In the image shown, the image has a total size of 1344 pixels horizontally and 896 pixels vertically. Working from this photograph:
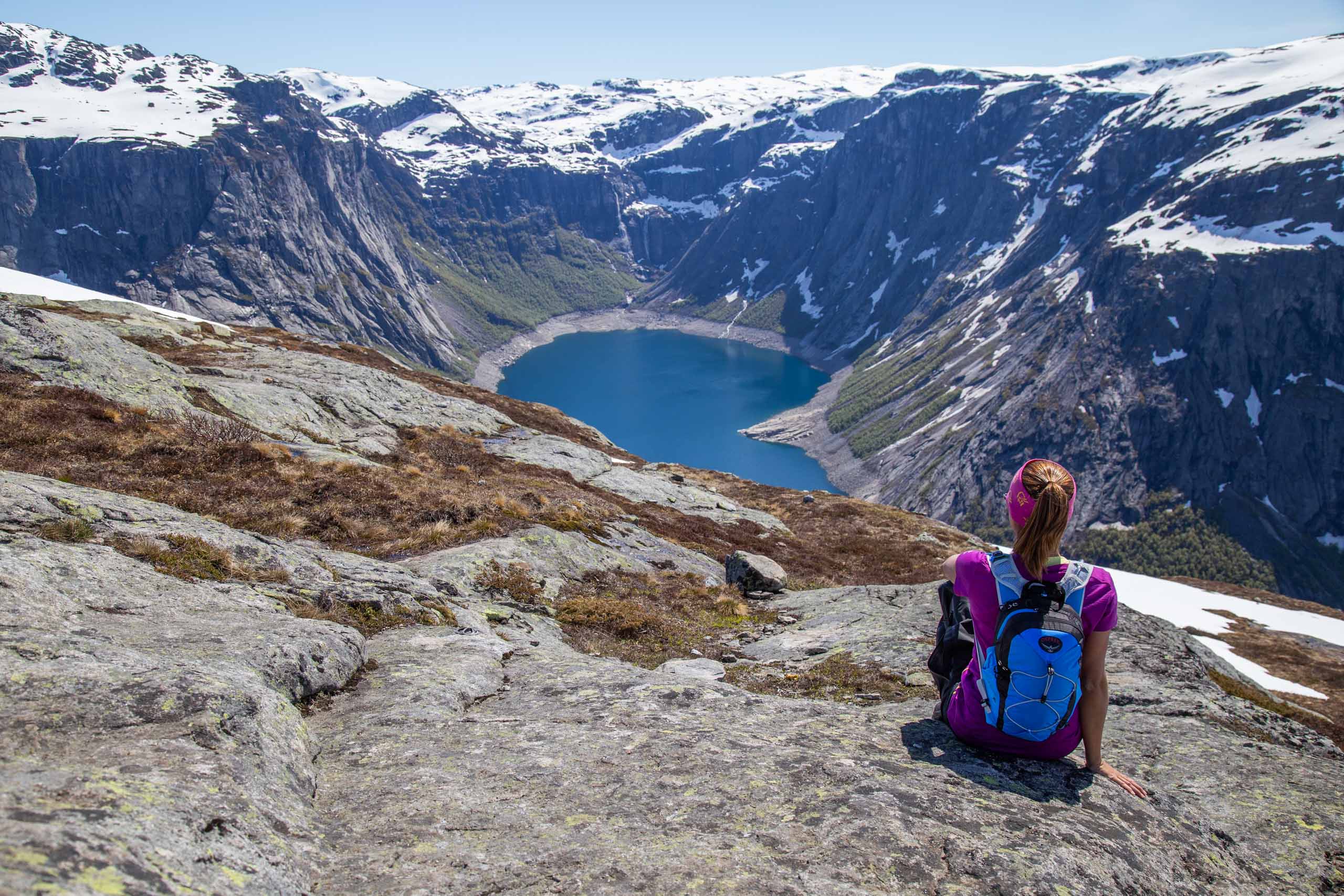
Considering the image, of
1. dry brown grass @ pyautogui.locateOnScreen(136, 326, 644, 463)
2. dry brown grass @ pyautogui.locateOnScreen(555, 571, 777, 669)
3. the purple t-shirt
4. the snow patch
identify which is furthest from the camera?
dry brown grass @ pyautogui.locateOnScreen(136, 326, 644, 463)

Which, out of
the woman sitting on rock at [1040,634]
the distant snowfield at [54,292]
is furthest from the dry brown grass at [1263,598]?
the distant snowfield at [54,292]

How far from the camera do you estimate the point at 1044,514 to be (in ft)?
23.2

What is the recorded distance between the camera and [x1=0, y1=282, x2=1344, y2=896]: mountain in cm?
575

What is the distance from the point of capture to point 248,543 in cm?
1341

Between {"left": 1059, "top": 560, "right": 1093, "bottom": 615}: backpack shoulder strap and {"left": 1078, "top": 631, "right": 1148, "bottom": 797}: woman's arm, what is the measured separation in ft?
1.16

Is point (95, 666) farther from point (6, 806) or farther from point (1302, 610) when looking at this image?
point (1302, 610)

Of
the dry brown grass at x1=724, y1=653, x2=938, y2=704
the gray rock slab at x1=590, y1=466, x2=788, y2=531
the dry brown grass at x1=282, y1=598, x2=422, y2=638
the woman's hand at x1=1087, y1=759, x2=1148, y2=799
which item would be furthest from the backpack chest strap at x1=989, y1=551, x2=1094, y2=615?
the gray rock slab at x1=590, y1=466, x2=788, y2=531

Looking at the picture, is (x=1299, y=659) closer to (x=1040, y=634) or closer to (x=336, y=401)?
(x=1040, y=634)

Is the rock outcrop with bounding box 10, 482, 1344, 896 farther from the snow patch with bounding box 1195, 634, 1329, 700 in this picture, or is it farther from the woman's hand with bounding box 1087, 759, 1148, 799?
the snow patch with bounding box 1195, 634, 1329, 700

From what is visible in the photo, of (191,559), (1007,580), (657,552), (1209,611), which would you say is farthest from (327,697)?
(1209,611)

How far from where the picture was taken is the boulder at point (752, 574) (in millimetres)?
24359

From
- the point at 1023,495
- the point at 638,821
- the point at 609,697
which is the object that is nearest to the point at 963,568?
the point at 1023,495

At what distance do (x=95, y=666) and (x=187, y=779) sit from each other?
7.26 ft

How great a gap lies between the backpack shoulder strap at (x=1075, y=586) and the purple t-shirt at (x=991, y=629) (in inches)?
1.7
